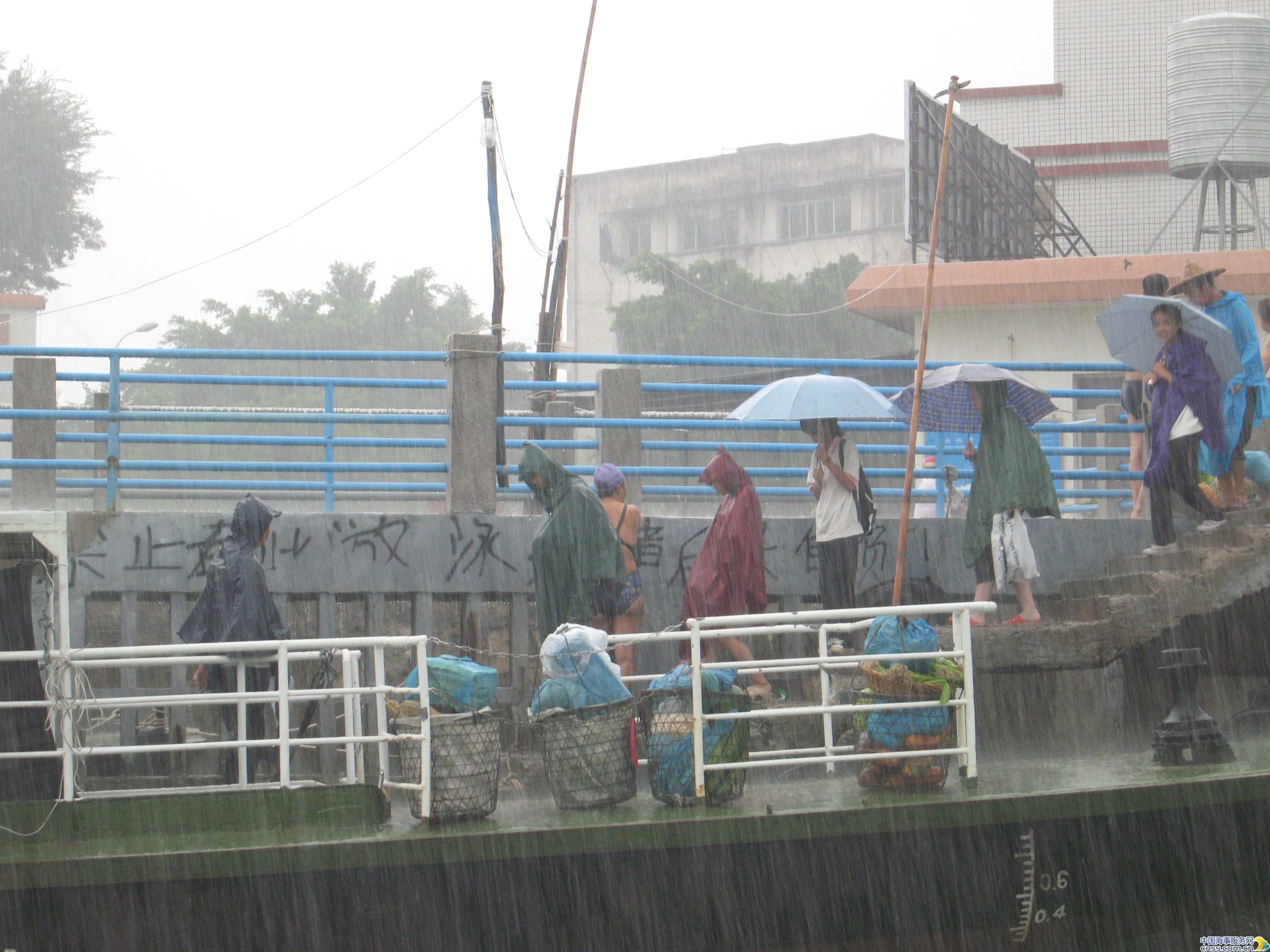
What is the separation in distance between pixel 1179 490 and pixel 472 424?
4.66 m

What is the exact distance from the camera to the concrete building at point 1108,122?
758 inches

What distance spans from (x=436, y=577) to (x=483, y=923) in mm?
3726

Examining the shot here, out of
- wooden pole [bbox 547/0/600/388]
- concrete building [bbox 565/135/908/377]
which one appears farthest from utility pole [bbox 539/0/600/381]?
concrete building [bbox 565/135/908/377]

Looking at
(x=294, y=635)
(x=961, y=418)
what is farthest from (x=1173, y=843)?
(x=294, y=635)

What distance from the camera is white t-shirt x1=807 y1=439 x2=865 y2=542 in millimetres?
7590

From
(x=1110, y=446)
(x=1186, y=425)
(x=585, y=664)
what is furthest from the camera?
(x=1110, y=446)

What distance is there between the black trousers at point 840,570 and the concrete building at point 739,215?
129 ft

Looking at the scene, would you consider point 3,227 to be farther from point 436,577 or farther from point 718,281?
point 436,577

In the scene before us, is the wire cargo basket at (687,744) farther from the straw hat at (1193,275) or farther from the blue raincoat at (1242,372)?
the straw hat at (1193,275)

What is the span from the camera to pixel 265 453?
2156cm

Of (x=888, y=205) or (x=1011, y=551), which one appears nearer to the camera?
(x=1011, y=551)

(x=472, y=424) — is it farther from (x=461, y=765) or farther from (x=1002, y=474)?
(x=461, y=765)

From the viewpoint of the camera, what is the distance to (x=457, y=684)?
5207mm

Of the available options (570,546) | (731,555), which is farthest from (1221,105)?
(570,546)
